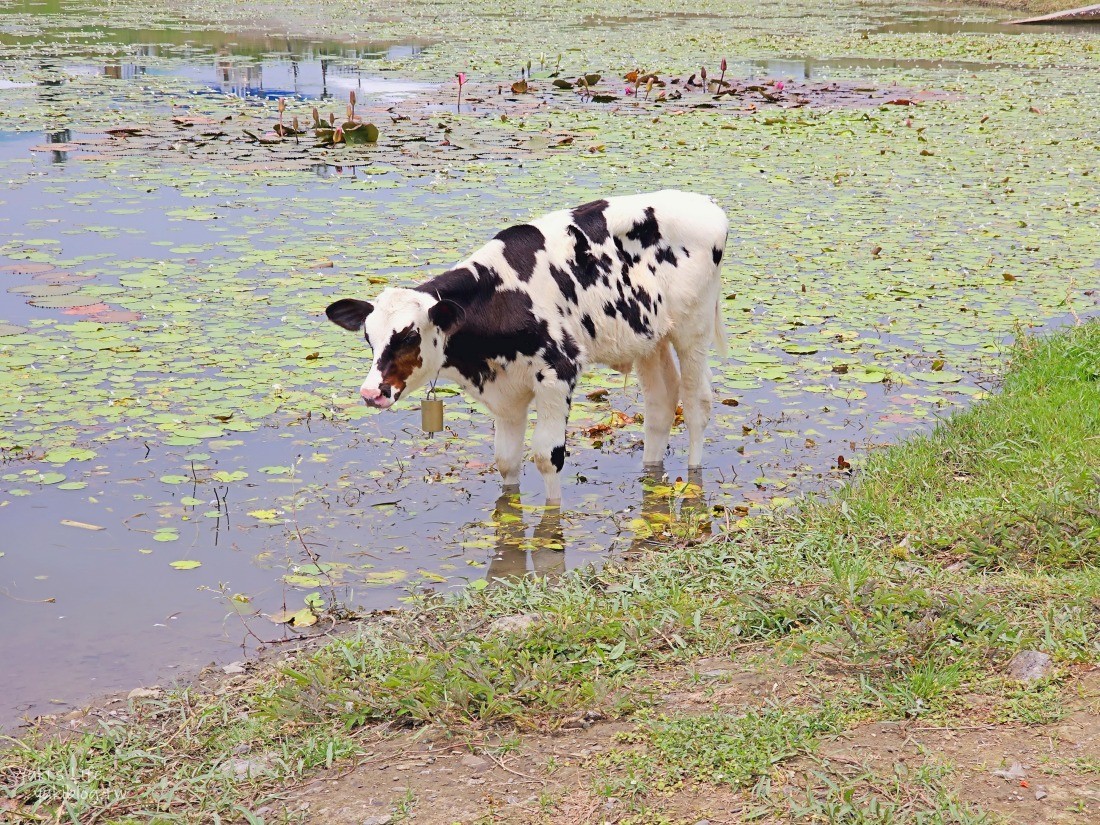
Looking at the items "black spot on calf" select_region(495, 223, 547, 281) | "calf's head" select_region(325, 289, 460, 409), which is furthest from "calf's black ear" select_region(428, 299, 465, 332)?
"black spot on calf" select_region(495, 223, 547, 281)

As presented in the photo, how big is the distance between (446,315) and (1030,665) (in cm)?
274

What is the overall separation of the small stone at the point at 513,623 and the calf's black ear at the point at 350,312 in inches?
61.9

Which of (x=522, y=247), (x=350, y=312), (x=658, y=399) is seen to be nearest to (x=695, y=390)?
(x=658, y=399)

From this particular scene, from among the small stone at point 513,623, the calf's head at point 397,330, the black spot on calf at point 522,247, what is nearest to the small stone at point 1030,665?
the small stone at point 513,623

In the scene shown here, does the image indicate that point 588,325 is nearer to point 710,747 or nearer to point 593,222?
point 593,222

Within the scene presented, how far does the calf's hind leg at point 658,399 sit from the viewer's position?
6.46 metres

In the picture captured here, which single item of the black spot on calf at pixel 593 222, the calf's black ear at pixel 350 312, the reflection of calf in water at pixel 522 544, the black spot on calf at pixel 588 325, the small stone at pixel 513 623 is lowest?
the reflection of calf in water at pixel 522 544

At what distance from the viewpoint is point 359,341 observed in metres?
8.13

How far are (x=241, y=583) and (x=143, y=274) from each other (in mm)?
4739

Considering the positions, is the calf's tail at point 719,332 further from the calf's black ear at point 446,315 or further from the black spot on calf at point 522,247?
the calf's black ear at point 446,315

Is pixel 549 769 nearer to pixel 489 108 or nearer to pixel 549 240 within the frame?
pixel 549 240

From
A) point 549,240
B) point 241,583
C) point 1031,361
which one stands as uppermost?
point 549,240

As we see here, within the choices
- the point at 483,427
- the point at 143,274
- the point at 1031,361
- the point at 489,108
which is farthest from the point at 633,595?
the point at 489,108

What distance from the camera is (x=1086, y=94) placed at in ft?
61.2
